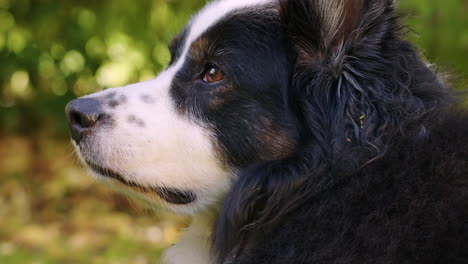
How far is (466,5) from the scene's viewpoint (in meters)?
4.68

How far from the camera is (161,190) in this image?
8.46 feet

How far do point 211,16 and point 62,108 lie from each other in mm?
3823

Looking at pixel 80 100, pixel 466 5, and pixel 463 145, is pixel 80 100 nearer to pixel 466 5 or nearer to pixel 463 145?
pixel 463 145

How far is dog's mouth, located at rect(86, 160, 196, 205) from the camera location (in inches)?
102

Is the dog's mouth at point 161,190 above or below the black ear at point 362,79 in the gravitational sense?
below

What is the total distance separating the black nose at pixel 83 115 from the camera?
2555mm

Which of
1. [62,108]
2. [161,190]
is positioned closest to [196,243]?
[161,190]

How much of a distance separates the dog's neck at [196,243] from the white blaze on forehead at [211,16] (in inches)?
27.8

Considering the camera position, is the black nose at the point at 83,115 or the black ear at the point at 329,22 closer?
the black ear at the point at 329,22

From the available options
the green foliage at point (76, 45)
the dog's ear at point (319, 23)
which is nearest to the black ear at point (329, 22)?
the dog's ear at point (319, 23)

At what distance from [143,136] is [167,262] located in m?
0.75

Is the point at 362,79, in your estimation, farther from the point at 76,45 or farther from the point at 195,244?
the point at 76,45

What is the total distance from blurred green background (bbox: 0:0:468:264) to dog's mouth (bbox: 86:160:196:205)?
101 inches

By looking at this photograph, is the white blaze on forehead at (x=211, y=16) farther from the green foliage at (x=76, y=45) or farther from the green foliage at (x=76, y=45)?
the green foliage at (x=76, y=45)
